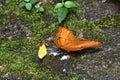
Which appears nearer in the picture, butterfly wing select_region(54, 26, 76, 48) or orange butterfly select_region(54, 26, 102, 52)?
orange butterfly select_region(54, 26, 102, 52)

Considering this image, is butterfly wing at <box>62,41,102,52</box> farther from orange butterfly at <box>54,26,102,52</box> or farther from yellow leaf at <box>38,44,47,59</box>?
yellow leaf at <box>38,44,47,59</box>

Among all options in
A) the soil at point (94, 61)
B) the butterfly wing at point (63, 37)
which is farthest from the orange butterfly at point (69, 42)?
the soil at point (94, 61)

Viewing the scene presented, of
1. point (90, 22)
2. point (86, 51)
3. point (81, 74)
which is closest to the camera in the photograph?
point (81, 74)

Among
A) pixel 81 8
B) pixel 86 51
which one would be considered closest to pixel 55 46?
pixel 86 51

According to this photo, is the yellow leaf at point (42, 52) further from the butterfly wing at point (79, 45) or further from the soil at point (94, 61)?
the butterfly wing at point (79, 45)

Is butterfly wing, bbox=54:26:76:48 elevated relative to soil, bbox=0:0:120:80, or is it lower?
elevated

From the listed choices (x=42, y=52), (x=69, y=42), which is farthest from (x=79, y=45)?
(x=42, y=52)

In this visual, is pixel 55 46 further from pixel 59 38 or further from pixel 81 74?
pixel 81 74

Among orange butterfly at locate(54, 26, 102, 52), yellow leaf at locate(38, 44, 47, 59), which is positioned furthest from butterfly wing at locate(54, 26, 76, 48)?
yellow leaf at locate(38, 44, 47, 59)
